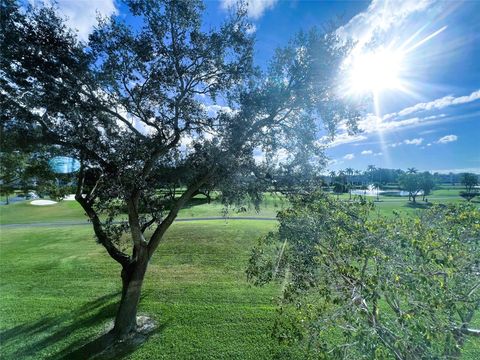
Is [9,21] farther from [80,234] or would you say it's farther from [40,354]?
[80,234]

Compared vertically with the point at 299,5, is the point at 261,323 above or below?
below

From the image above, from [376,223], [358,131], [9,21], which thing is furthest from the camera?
[358,131]

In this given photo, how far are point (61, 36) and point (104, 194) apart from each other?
3.42 metres

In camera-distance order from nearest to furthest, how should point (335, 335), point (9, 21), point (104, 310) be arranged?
point (9, 21), point (335, 335), point (104, 310)

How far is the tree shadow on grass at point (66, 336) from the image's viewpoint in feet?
20.8

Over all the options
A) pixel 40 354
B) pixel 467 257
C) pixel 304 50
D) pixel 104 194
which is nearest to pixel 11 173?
pixel 104 194

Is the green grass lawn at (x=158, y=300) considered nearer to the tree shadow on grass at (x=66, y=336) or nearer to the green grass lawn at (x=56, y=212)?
the tree shadow on grass at (x=66, y=336)

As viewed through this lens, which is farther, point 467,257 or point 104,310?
point 104,310

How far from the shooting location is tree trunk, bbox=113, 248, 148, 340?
6.90 meters

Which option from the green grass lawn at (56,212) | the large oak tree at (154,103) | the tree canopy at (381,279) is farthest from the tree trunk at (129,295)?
the green grass lawn at (56,212)

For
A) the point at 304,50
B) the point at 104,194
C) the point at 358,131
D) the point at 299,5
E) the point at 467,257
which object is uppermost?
the point at 299,5

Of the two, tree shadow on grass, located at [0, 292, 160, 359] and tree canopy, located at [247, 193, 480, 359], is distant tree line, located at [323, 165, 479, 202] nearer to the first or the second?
tree canopy, located at [247, 193, 480, 359]

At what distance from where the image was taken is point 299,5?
17.4 feet

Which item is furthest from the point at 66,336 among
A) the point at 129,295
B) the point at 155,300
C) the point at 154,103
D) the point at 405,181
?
A: the point at 405,181
